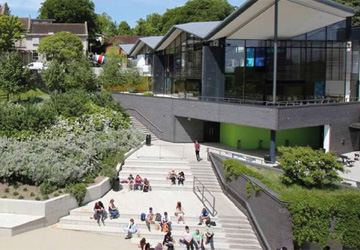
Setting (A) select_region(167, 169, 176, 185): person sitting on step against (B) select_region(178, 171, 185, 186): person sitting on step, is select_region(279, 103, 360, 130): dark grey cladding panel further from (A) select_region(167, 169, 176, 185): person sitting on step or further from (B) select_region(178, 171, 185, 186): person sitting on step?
(A) select_region(167, 169, 176, 185): person sitting on step

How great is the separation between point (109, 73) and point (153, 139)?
12.9m

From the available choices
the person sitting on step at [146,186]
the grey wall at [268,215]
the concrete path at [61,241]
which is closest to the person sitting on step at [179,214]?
the concrete path at [61,241]

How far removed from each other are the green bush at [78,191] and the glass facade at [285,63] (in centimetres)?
1397

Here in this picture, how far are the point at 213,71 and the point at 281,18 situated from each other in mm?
5983

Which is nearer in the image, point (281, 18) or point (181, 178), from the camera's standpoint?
point (181, 178)

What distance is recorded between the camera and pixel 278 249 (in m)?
15.4

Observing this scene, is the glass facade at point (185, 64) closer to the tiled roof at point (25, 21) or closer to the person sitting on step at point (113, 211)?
the person sitting on step at point (113, 211)

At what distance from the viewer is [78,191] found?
1870cm

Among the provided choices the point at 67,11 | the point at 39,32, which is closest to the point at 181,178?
the point at 39,32

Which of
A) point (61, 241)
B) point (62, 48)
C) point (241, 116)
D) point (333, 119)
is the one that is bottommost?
point (61, 241)

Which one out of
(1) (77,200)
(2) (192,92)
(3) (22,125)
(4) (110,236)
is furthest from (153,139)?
(4) (110,236)

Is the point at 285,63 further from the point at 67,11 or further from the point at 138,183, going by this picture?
the point at 67,11

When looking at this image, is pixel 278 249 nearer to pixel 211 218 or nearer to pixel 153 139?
pixel 211 218

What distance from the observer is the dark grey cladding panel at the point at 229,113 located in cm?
2339
